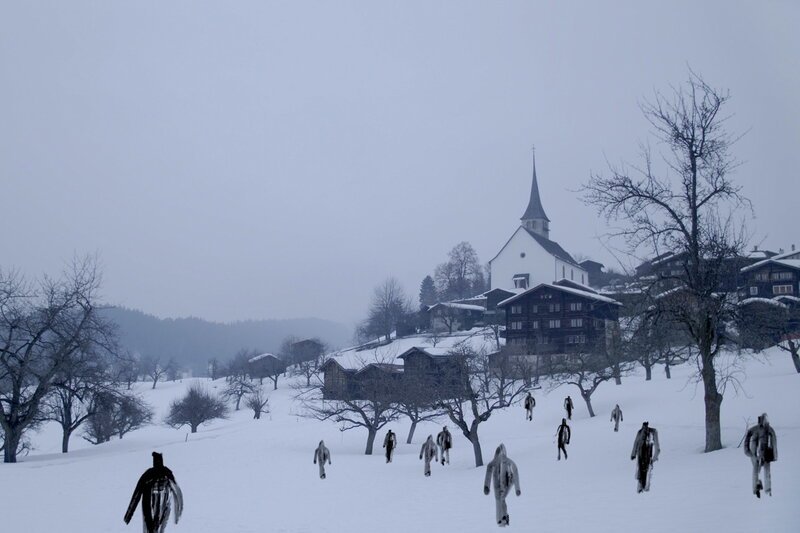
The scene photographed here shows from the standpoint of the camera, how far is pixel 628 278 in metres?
22.3

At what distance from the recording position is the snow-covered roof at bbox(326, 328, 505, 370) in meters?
68.0

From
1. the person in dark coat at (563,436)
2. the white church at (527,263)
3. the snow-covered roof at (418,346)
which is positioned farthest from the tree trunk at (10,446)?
the white church at (527,263)

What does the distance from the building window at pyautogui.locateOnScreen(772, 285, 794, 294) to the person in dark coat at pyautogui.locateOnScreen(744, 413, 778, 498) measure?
158ft

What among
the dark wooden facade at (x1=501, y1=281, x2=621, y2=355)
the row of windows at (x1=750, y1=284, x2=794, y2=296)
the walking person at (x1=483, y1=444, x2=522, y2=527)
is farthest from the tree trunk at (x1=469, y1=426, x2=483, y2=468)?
the dark wooden facade at (x1=501, y1=281, x2=621, y2=355)

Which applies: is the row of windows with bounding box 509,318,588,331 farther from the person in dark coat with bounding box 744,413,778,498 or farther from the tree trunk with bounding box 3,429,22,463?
the person in dark coat with bounding box 744,413,778,498

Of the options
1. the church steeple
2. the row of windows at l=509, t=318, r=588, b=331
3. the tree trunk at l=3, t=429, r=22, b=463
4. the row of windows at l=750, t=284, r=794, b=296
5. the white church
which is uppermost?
the church steeple

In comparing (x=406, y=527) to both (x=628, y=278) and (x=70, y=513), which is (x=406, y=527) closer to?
(x=70, y=513)

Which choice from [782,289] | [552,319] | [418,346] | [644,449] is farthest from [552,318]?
[644,449]

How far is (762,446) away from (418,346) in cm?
5859

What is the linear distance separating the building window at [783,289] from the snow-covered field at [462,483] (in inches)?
561

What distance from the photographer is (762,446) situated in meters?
11.2

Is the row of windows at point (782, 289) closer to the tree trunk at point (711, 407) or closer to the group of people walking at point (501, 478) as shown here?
the tree trunk at point (711, 407)

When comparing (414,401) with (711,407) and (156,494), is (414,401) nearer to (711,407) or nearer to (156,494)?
(711,407)

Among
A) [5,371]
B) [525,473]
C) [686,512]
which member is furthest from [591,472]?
[5,371]
